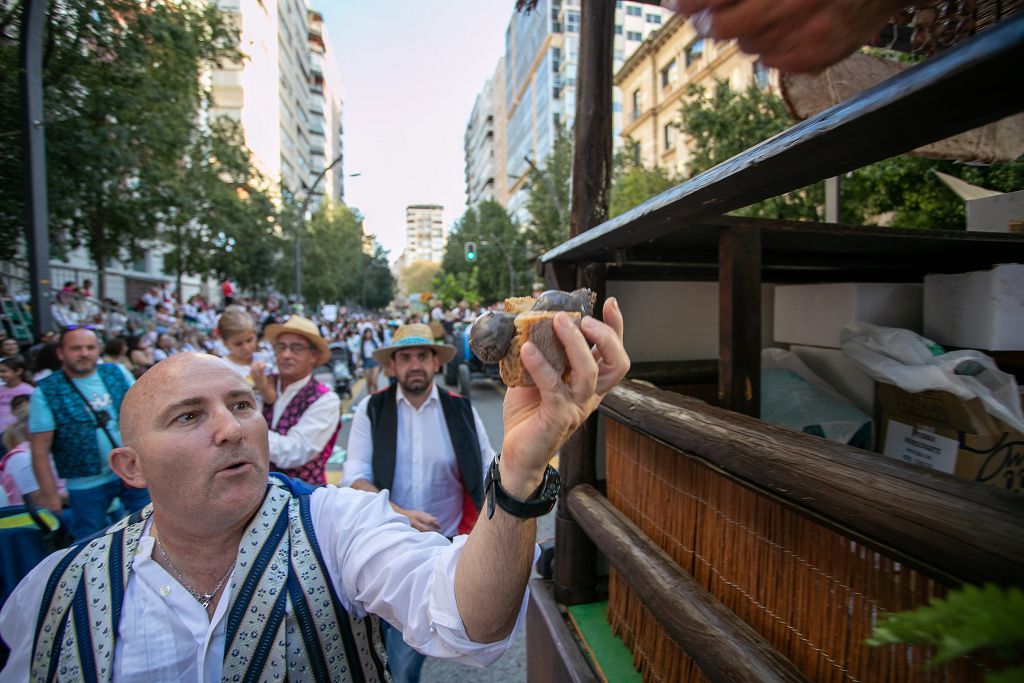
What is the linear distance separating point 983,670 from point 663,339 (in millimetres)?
2244

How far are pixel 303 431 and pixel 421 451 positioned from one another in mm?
853

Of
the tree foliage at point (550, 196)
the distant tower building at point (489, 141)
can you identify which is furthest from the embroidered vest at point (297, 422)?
the distant tower building at point (489, 141)

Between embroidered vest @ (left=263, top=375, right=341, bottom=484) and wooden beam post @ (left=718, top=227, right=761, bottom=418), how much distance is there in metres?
2.59

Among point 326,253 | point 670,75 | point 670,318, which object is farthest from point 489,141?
point 670,318

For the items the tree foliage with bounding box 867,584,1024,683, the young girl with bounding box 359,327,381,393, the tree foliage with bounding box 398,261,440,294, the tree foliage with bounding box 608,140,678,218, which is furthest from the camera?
the tree foliage with bounding box 398,261,440,294

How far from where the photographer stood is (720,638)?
140 cm

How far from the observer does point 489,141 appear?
10206 centimetres

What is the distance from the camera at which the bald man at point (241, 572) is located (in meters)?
1.30

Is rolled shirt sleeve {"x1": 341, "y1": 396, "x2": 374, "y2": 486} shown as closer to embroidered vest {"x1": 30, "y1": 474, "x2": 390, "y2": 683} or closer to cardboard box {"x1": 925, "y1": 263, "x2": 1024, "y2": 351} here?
embroidered vest {"x1": 30, "y1": 474, "x2": 390, "y2": 683}

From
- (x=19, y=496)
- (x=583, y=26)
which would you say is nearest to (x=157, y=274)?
(x=19, y=496)

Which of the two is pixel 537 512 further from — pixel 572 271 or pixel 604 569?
pixel 604 569

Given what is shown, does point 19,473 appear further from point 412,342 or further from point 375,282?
point 375,282

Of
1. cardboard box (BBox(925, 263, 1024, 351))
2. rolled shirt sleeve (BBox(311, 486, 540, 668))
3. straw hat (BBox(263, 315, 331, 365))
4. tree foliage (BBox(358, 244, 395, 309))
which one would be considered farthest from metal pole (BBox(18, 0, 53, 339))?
tree foliage (BBox(358, 244, 395, 309))

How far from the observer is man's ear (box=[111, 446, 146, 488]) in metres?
1.66
